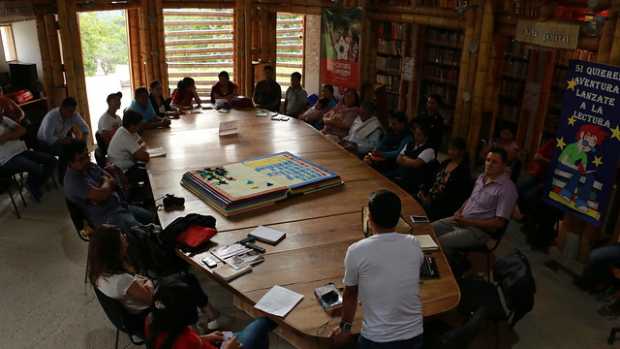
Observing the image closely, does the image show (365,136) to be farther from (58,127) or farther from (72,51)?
(72,51)

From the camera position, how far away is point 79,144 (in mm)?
4098

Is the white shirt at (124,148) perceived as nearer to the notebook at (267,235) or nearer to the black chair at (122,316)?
the notebook at (267,235)

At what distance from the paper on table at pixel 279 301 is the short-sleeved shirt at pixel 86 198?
6.45ft

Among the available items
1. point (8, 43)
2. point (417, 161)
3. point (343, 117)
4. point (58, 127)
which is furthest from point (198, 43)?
point (417, 161)

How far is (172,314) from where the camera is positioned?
7.66ft

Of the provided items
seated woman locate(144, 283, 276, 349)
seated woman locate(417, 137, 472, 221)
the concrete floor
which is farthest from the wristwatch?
seated woman locate(417, 137, 472, 221)

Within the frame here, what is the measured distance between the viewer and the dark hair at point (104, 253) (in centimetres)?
287

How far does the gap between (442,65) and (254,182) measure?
548cm

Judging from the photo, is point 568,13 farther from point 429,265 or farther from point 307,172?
point 429,265

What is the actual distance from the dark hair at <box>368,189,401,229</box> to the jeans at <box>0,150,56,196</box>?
4.94 metres

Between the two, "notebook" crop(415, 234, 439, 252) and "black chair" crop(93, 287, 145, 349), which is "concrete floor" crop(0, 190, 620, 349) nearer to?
"black chair" crop(93, 287, 145, 349)

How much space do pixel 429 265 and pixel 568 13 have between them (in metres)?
4.89

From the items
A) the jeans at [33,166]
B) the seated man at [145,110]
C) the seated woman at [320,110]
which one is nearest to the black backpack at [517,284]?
the seated woman at [320,110]

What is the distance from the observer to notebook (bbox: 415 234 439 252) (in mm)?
3371
